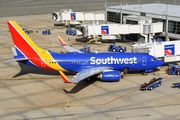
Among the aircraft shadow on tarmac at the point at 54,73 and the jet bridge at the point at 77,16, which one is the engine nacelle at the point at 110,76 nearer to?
the aircraft shadow on tarmac at the point at 54,73

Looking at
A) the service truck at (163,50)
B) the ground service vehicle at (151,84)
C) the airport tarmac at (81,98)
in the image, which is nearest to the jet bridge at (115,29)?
the service truck at (163,50)

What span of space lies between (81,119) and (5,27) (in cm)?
8956

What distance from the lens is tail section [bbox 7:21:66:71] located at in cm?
5434

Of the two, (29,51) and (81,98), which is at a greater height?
(29,51)

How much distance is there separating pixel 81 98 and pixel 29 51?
52.7 ft

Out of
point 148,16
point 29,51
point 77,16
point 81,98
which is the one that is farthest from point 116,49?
point 77,16

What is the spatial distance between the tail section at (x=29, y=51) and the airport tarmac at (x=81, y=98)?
349 centimetres

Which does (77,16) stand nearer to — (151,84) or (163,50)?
(163,50)

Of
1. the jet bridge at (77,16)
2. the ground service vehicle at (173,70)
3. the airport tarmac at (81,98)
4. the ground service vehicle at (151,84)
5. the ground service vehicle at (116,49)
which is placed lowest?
the airport tarmac at (81,98)

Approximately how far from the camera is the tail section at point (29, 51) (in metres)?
54.3

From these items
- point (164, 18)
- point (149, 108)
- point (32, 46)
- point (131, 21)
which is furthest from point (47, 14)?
point (149, 108)

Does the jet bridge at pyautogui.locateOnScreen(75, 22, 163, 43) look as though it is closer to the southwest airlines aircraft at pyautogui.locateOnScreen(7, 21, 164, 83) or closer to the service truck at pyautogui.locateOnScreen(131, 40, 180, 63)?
the service truck at pyautogui.locateOnScreen(131, 40, 180, 63)

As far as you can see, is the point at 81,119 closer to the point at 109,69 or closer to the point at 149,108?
the point at 149,108

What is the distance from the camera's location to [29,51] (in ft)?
181
